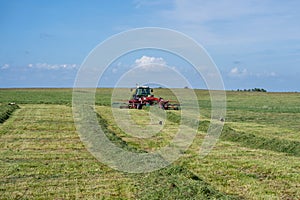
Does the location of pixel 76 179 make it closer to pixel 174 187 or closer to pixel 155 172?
pixel 155 172

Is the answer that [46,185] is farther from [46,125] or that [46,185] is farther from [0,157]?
[46,125]

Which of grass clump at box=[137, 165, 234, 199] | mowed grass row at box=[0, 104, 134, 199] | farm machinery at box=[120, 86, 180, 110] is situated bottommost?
mowed grass row at box=[0, 104, 134, 199]

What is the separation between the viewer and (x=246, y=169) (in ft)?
40.2

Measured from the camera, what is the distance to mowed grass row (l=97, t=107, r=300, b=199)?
9.83 metres

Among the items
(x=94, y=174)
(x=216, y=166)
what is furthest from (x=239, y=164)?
(x=94, y=174)

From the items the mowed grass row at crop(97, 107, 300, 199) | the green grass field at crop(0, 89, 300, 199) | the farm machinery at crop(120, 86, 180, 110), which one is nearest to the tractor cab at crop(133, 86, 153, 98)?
the farm machinery at crop(120, 86, 180, 110)

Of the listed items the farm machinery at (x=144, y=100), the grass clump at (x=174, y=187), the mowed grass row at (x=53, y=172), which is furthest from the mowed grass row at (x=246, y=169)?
the farm machinery at (x=144, y=100)

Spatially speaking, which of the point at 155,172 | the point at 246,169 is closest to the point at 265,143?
the point at 246,169

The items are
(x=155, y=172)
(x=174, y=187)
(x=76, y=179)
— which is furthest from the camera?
(x=155, y=172)

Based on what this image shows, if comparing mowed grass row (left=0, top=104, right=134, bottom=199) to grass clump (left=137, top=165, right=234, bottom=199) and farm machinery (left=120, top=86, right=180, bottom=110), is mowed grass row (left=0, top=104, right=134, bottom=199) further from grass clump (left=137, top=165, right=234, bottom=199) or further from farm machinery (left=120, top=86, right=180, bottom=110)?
farm machinery (left=120, top=86, right=180, bottom=110)

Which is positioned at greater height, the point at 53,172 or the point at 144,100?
the point at 144,100

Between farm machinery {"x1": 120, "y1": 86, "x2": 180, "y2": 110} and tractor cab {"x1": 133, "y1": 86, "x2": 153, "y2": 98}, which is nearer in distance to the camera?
farm machinery {"x1": 120, "y1": 86, "x2": 180, "y2": 110}

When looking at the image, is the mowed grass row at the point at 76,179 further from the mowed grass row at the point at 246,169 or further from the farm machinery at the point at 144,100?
the farm machinery at the point at 144,100

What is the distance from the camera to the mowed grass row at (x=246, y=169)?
983 centimetres
